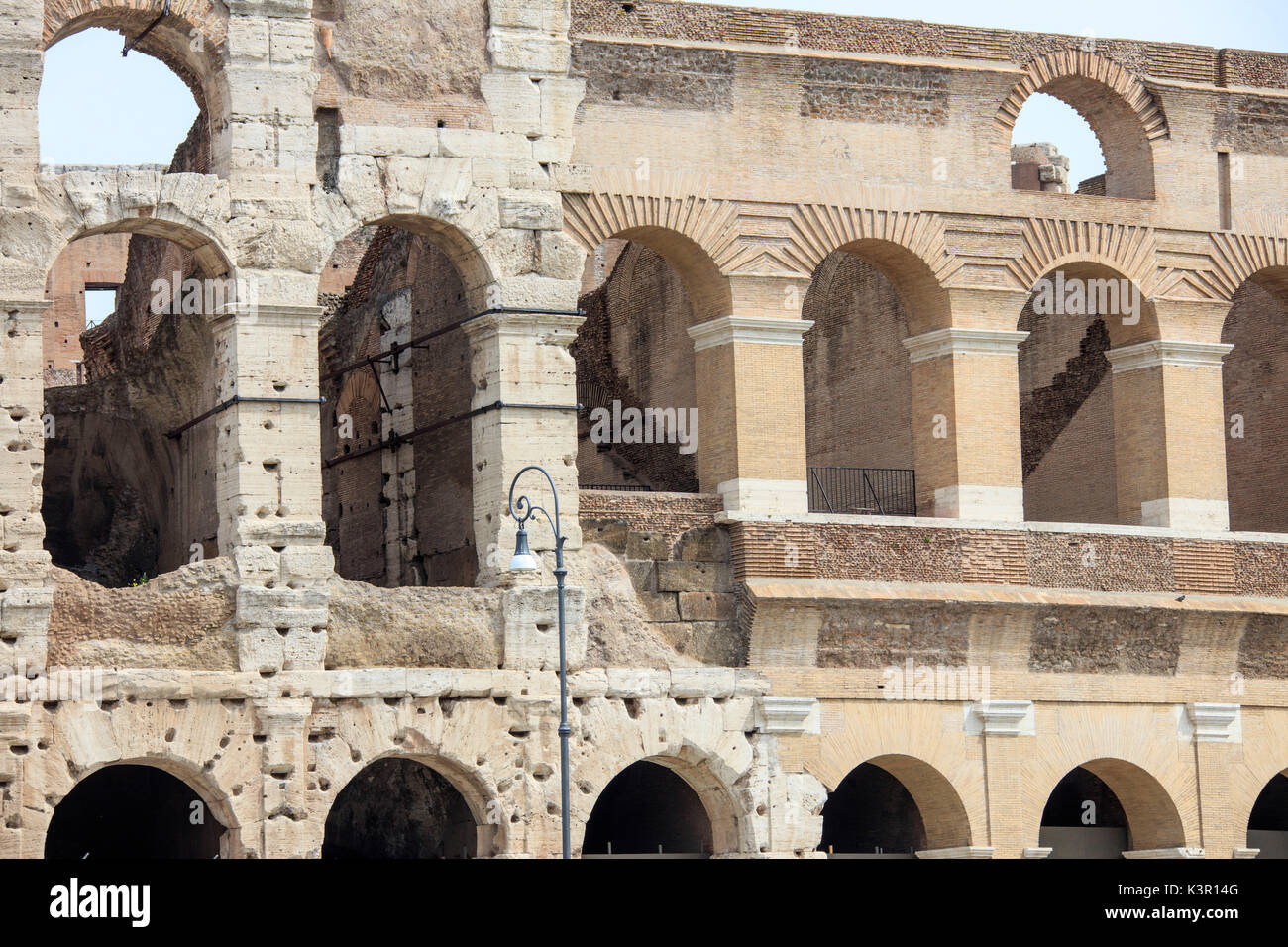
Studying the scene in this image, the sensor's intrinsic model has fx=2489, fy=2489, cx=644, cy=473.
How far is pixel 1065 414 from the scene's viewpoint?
27.1m

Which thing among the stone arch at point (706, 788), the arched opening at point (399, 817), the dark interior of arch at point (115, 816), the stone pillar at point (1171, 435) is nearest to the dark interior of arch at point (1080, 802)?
the stone pillar at point (1171, 435)

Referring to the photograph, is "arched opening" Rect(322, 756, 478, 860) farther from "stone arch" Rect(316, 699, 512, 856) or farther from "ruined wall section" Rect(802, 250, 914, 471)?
"ruined wall section" Rect(802, 250, 914, 471)

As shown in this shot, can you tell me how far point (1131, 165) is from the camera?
79.7ft

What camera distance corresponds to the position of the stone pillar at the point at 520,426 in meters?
21.3

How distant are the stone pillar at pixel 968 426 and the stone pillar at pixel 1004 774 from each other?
1.78 meters

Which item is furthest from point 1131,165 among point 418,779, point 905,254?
point 418,779

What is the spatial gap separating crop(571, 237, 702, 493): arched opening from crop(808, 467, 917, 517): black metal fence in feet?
4.51

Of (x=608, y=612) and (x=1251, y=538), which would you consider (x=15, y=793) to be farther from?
(x=1251, y=538)

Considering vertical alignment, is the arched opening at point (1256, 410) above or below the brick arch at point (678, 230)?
below

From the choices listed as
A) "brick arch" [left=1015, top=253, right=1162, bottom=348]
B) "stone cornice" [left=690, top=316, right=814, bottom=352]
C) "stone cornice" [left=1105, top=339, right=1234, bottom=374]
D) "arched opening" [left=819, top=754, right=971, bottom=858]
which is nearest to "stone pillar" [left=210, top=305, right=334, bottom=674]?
"stone cornice" [left=690, top=316, right=814, bottom=352]

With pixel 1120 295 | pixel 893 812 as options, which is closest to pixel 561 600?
pixel 893 812

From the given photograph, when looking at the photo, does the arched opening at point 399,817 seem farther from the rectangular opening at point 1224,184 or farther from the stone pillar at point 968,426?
the rectangular opening at point 1224,184

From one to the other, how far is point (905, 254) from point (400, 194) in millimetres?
4886

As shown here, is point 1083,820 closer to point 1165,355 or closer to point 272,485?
point 1165,355
